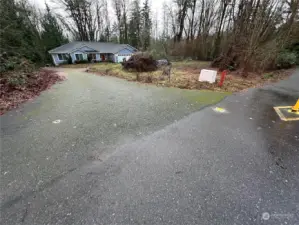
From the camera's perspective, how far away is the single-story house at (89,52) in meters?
23.0

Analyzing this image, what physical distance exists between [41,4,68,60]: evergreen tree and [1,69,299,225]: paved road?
27.6m

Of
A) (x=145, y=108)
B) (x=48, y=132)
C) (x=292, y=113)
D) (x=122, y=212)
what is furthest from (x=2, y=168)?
(x=292, y=113)

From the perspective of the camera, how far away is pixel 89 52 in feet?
79.0

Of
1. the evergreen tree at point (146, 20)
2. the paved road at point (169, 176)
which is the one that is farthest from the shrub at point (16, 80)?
the evergreen tree at point (146, 20)

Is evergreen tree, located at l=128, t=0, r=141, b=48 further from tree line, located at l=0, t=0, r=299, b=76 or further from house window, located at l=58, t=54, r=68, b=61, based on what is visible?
house window, located at l=58, t=54, r=68, b=61

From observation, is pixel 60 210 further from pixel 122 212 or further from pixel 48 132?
pixel 48 132

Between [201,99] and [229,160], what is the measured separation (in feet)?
10.8

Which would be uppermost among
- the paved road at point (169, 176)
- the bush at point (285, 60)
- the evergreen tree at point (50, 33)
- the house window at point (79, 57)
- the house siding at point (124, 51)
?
the evergreen tree at point (50, 33)

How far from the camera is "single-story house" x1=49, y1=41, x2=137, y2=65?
2305 centimetres

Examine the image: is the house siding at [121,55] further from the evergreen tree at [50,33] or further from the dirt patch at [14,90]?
the dirt patch at [14,90]

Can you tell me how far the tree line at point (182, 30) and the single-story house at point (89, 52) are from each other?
190 cm

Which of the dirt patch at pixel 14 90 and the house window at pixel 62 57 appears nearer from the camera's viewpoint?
the dirt patch at pixel 14 90

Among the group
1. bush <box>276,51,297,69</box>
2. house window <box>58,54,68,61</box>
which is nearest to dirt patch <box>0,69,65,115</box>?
bush <box>276,51,297,69</box>

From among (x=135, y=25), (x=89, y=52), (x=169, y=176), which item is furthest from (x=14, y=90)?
(x=135, y=25)
